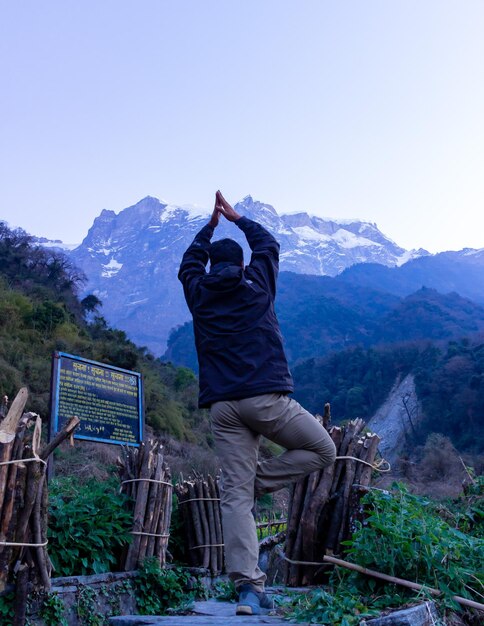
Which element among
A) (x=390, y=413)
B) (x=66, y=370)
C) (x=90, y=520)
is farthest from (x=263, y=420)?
(x=390, y=413)

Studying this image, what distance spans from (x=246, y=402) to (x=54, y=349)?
55.2 ft

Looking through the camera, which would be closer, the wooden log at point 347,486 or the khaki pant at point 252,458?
the khaki pant at point 252,458

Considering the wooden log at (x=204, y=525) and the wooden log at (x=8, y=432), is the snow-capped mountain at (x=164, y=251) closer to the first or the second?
the wooden log at (x=204, y=525)

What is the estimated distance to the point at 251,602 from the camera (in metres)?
3.26

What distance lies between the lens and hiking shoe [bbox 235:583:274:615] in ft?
10.5

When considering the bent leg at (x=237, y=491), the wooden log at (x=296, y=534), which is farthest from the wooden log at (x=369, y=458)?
the bent leg at (x=237, y=491)

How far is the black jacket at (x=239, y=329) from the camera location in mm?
3584

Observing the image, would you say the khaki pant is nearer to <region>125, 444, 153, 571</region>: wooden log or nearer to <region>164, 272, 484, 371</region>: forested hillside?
<region>125, 444, 153, 571</region>: wooden log

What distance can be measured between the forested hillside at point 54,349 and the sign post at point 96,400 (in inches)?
326

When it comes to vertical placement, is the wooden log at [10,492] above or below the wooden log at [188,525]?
above

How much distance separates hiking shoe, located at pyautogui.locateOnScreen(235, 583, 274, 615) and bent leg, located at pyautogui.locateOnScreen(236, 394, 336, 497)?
53cm

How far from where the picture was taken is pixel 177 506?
698 centimetres

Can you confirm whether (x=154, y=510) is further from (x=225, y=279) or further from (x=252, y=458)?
(x=225, y=279)

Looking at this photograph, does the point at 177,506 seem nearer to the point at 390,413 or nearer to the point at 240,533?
the point at 240,533
